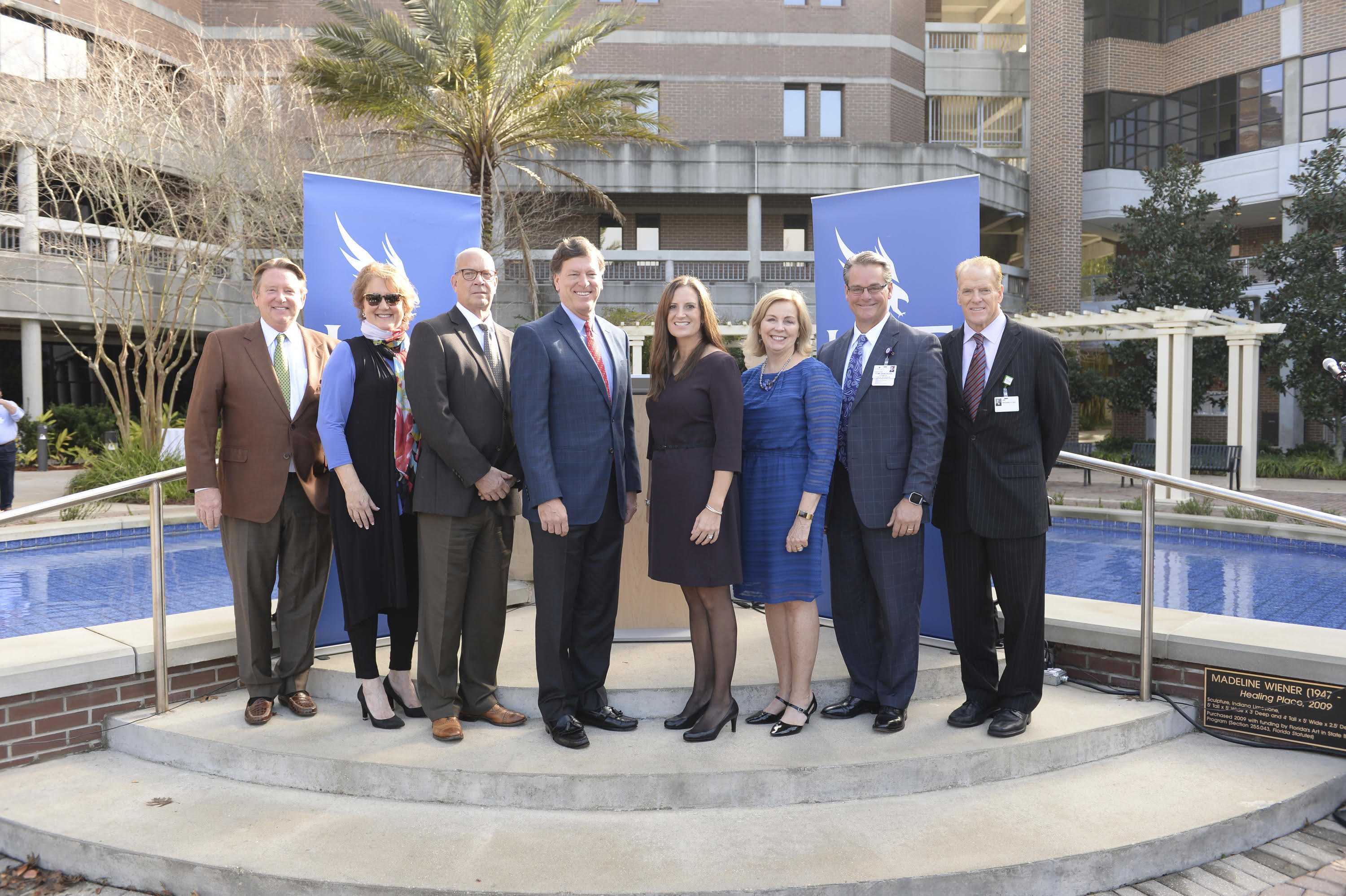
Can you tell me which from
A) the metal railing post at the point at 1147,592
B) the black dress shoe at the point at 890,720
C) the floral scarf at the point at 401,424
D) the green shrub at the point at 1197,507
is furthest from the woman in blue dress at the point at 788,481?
the green shrub at the point at 1197,507

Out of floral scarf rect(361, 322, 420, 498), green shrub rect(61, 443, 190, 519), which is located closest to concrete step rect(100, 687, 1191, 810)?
floral scarf rect(361, 322, 420, 498)

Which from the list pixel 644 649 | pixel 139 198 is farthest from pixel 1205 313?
pixel 139 198

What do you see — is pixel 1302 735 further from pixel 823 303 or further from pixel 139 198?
pixel 139 198

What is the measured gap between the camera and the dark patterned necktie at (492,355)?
3.81m

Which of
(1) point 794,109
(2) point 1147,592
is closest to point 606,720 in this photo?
(2) point 1147,592

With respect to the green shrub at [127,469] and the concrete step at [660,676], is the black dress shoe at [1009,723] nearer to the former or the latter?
the concrete step at [660,676]

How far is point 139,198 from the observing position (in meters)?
15.2

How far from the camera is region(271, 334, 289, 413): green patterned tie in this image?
4000 millimetres

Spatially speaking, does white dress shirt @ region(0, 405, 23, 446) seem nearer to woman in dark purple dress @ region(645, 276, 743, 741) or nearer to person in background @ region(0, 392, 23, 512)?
person in background @ region(0, 392, 23, 512)

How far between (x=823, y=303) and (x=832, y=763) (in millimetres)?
2692

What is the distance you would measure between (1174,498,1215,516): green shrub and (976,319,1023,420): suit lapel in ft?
27.5

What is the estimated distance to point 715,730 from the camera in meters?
3.69

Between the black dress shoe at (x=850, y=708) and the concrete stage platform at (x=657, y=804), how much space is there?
0.25 ft

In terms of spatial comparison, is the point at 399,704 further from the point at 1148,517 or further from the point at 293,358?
the point at 1148,517
